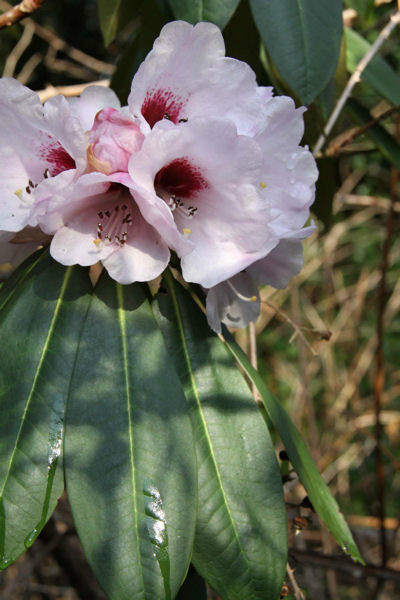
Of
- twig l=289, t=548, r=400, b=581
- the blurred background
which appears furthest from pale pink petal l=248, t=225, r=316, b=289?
twig l=289, t=548, r=400, b=581

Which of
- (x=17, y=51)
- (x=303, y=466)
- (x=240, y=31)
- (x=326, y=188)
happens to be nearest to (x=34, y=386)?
(x=303, y=466)

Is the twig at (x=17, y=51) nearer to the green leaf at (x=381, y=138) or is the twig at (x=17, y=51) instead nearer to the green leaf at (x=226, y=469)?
the green leaf at (x=381, y=138)

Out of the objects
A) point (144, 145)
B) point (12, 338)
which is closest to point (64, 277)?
point (12, 338)

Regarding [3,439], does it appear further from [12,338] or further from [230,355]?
[230,355]

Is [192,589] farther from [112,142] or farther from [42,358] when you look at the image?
[112,142]

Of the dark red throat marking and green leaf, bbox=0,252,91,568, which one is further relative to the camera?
the dark red throat marking

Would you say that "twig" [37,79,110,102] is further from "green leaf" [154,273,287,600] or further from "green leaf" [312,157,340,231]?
"green leaf" [154,273,287,600]
